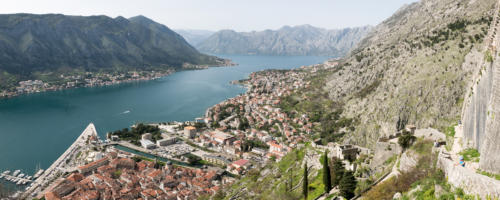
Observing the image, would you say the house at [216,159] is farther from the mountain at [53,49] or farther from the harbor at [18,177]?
the mountain at [53,49]

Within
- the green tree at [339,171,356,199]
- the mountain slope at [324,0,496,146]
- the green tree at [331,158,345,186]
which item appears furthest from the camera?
the mountain slope at [324,0,496,146]

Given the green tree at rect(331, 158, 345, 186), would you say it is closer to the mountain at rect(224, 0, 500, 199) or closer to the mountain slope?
the mountain at rect(224, 0, 500, 199)

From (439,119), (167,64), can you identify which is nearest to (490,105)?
(439,119)

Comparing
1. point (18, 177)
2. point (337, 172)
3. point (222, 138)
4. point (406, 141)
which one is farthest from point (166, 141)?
point (406, 141)

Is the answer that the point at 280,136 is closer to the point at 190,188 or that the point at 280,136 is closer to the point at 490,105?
the point at 190,188

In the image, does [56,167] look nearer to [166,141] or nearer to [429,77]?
[166,141]

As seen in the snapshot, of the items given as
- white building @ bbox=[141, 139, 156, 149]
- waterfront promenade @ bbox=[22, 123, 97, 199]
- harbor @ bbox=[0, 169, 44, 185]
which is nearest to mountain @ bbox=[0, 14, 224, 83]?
waterfront promenade @ bbox=[22, 123, 97, 199]
